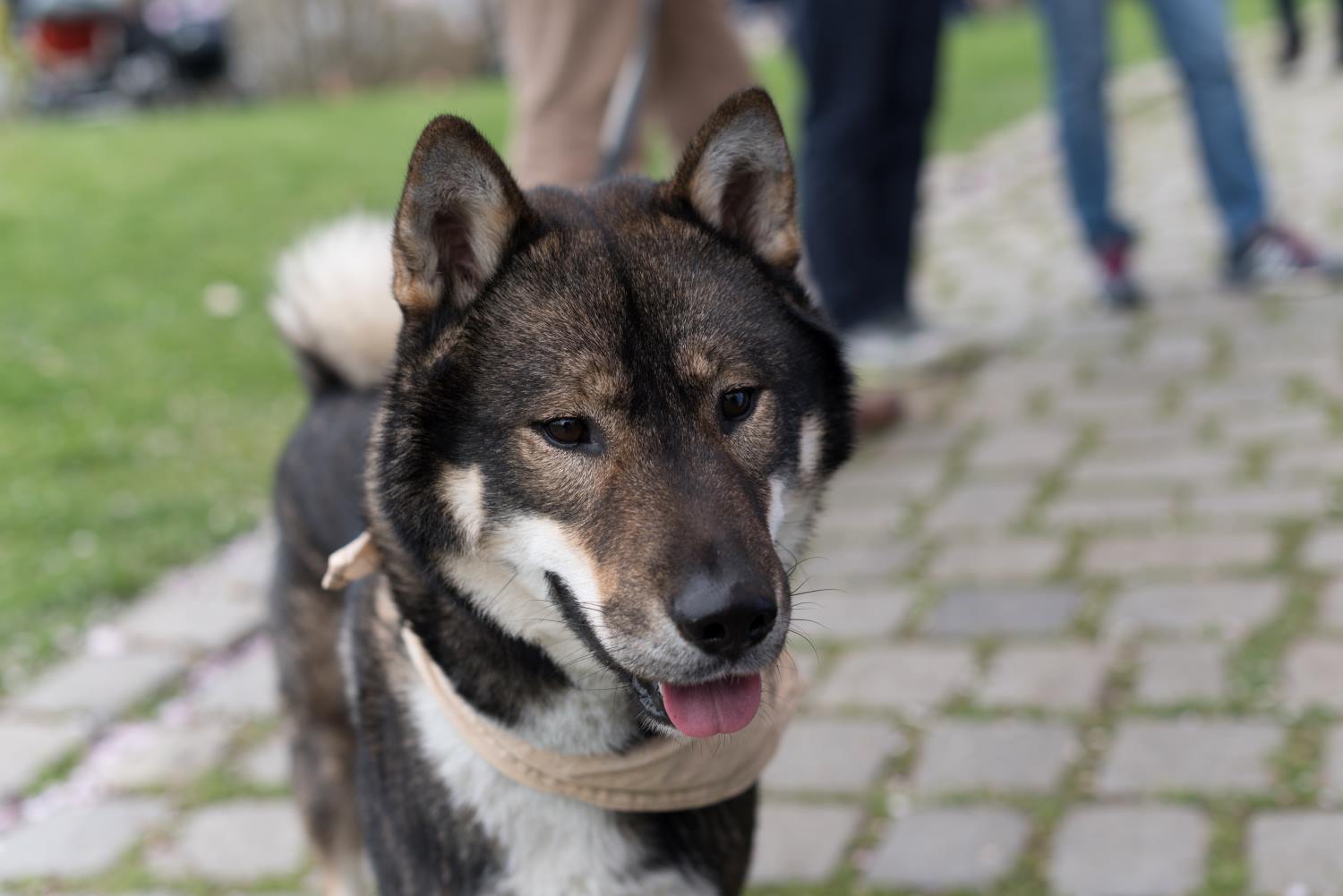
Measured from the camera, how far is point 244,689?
4082 millimetres

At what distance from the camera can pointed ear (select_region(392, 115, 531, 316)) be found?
6.88 ft

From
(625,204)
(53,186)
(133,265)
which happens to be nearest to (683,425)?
(625,204)

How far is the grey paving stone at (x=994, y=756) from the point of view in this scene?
325 centimetres

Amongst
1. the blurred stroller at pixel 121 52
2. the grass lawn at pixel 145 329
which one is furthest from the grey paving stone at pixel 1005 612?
the blurred stroller at pixel 121 52

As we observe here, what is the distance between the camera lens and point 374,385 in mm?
3072

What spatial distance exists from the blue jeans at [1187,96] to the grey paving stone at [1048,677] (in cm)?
328

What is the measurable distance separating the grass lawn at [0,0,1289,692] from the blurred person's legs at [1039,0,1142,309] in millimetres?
3628

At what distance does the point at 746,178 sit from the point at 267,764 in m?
2.16

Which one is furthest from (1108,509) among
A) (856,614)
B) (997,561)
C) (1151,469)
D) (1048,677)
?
(1048,677)

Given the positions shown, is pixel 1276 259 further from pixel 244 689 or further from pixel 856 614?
pixel 244 689

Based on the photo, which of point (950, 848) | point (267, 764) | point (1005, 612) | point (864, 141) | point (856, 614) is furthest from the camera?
point (864, 141)

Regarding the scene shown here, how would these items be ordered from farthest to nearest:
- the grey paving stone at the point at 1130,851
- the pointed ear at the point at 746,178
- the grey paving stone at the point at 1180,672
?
the grey paving stone at the point at 1180,672
the grey paving stone at the point at 1130,851
the pointed ear at the point at 746,178

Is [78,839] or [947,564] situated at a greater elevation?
[947,564]

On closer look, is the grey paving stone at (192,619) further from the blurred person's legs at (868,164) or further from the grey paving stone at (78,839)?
the blurred person's legs at (868,164)
